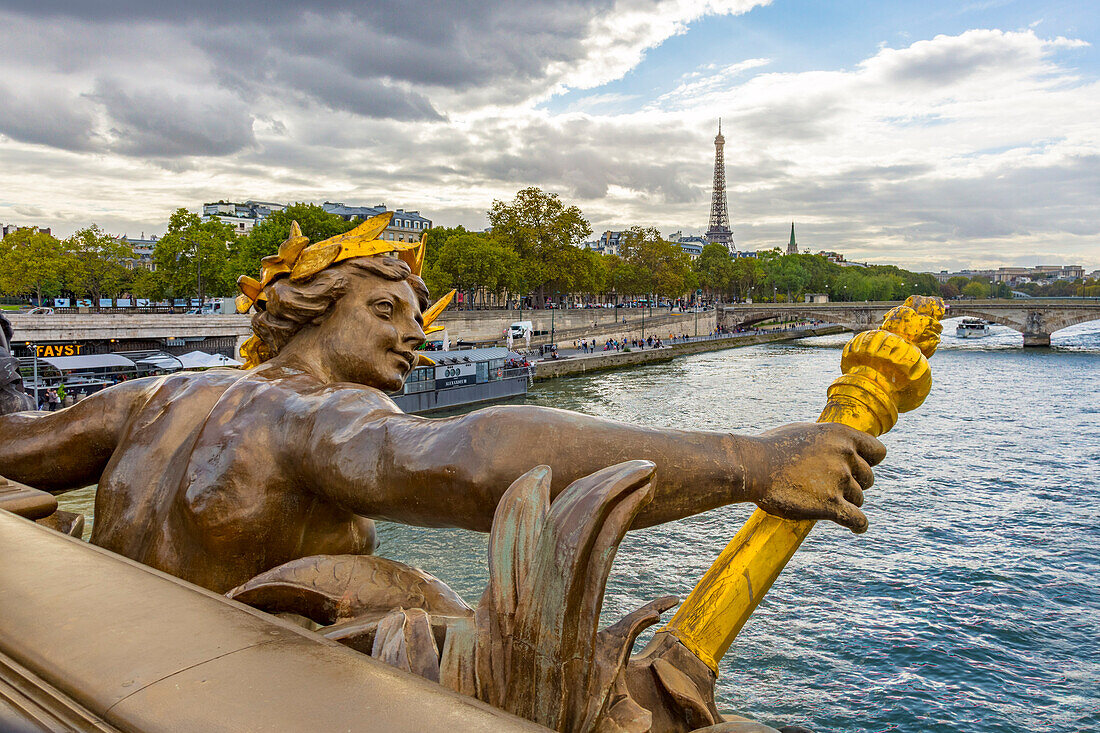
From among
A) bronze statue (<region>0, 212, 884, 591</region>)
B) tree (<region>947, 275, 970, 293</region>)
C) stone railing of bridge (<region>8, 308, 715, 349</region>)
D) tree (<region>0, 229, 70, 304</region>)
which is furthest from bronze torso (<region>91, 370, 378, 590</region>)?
tree (<region>947, 275, 970, 293</region>)

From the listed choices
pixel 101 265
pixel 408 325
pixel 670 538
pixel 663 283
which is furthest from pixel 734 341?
pixel 408 325

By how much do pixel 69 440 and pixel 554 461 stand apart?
163cm

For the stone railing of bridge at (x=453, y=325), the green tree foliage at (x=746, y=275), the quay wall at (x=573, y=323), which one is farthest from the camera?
the green tree foliage at (x=746, y=275)

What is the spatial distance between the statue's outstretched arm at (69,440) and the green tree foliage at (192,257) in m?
47.5

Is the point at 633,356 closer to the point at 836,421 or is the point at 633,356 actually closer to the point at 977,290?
the point at 836,421

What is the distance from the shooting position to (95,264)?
1875 inches

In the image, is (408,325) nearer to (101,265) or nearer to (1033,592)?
(1033,592)

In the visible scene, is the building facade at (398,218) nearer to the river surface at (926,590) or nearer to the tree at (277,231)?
the tree at (277,231)

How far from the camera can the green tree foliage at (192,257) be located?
46469 mm

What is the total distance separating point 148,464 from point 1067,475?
23.7 metres

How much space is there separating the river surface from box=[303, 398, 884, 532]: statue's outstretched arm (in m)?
8.51

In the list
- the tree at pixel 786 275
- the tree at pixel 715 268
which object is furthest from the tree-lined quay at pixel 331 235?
the tree at pixel 786 275

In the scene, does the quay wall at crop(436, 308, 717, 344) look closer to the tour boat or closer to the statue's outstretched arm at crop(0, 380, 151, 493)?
the tour boat

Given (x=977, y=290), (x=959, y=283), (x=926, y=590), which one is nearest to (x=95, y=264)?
(x=926, y=590)
